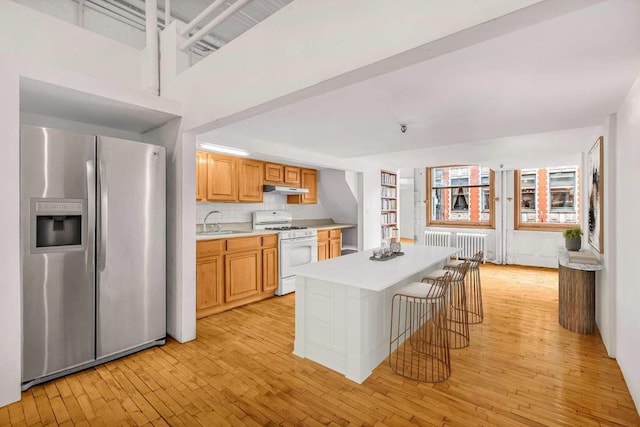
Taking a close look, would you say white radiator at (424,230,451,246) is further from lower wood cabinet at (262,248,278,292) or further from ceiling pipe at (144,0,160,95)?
ceiling pipe at (144,0,160,95)

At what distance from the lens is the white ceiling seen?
Answer: 1.59 m

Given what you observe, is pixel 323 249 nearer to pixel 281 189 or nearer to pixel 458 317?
pixel 281 189

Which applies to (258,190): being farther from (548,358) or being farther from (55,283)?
(548,358)

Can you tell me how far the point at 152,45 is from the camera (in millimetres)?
2893

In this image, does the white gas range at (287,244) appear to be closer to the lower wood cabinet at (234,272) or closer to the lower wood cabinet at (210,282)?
the lower wood cabinet at (234,272)

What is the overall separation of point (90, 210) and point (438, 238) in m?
6.97

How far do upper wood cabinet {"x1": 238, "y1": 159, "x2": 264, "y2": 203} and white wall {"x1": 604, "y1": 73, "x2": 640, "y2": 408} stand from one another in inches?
156

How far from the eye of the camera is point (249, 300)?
411 centimetres

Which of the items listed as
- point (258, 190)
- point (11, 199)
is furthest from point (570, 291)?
point (11, 199)

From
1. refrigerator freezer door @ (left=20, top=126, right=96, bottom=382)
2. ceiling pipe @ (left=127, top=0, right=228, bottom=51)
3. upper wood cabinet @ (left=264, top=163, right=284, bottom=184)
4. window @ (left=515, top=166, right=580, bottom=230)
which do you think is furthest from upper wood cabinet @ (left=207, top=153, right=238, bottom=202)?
window @ (left=515, top=166, right=580, bottom=230)

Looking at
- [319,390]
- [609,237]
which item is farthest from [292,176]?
[609,237]

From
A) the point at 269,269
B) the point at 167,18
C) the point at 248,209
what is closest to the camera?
the point at 167,18

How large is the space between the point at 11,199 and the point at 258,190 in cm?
290

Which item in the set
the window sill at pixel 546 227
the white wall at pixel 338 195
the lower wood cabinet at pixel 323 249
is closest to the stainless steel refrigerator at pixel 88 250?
the lower wood cabinet at pixel 323 249
